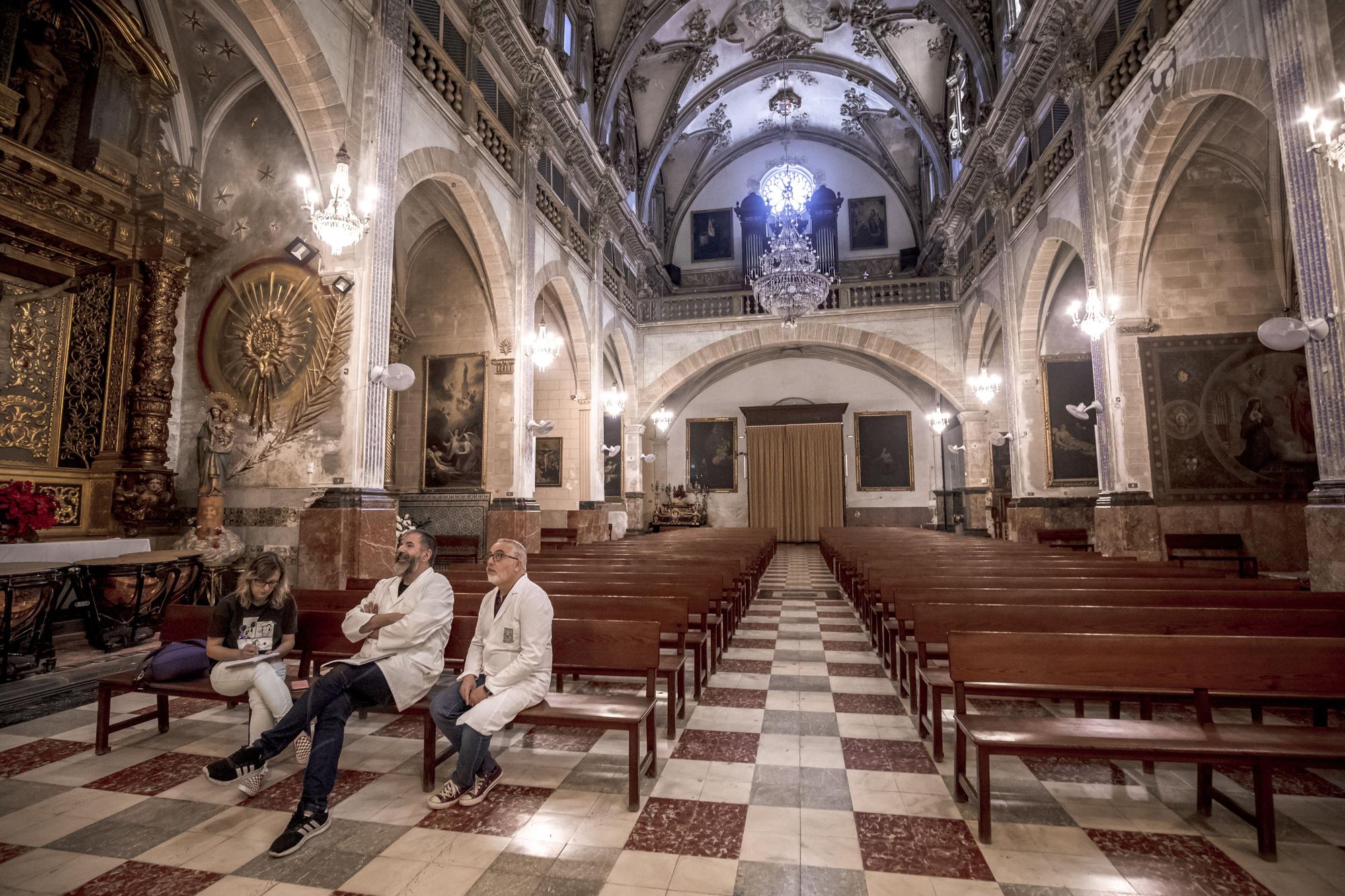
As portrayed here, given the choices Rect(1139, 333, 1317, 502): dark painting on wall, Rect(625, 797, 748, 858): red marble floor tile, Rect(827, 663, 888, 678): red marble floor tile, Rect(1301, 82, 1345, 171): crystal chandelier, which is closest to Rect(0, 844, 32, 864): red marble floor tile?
Rect(625, 797, 748, 858): red marble floor tile

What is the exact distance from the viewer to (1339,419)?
183 inches

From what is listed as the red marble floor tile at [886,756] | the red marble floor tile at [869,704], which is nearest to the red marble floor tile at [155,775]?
the red marble floor tile at [886,756]

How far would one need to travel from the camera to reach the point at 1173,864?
2.17 m

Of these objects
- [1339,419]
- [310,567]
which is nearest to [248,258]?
[310,567]

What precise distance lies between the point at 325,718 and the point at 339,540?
11.6ft

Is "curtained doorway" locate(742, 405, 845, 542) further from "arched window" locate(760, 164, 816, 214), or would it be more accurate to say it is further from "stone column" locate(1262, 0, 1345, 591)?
"stone column" locate(1262, 0, 1345, 591)

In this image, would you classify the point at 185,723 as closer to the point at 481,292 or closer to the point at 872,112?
the point at 481,292

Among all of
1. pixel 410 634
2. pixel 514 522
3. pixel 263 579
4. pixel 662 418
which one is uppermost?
pixel 662 418

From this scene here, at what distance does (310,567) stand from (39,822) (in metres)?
3.38

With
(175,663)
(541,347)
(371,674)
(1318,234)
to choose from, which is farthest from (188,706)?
(1318,234)

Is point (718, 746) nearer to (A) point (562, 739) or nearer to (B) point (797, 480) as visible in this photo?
(A) point (562, 739)

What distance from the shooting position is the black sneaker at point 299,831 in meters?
2.25

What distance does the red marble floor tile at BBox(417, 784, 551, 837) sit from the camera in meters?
2.44

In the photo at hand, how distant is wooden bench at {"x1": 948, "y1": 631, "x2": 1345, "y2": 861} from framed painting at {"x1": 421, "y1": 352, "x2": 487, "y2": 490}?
839cm
